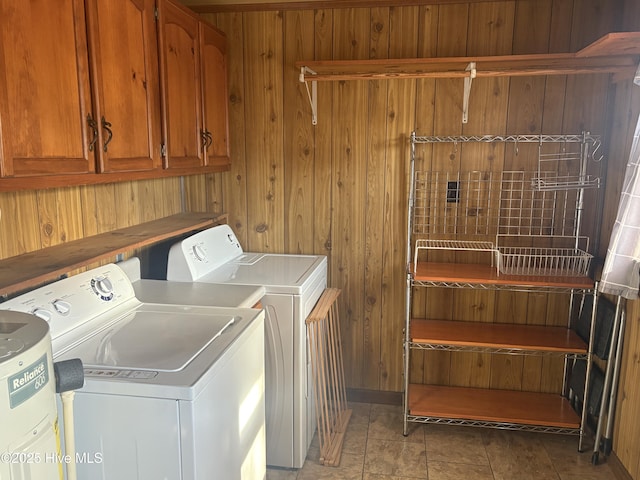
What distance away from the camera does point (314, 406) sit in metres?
2.61

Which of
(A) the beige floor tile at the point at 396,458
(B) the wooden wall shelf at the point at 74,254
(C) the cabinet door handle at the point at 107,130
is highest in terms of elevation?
(C) the cabinet door handle at the point at 107,130

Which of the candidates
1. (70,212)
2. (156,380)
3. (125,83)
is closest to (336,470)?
(156,380)

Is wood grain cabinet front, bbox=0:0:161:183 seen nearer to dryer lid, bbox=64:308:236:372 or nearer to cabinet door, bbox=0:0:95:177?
cabinet door, bbox=0:0:95:177

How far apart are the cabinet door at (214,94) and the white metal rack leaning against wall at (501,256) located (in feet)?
3.28

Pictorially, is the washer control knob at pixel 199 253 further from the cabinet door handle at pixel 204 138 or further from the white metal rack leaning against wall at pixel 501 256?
the white metal rack leaning against wall at pixel 501 256

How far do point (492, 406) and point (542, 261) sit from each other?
800 mm

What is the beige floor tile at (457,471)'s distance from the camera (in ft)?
7.75

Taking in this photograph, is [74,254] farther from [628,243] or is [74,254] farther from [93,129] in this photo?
[628,243]

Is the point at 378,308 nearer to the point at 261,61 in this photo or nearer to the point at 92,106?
the point at 261,61

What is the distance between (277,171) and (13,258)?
1.52 m

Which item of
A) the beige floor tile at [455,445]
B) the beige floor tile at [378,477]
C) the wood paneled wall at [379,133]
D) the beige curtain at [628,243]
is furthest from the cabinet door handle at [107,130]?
the beige floor tile at [455,445]

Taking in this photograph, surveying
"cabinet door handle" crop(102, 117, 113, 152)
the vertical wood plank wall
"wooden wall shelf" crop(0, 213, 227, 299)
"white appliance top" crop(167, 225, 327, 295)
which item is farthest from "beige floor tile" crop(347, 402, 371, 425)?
"cabinet door handle" crop(102, 117, 113, 152)

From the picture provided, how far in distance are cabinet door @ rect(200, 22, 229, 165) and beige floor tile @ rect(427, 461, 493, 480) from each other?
181cm

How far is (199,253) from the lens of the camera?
2410 millimetres
